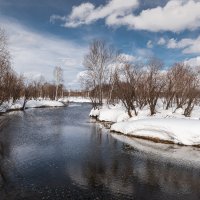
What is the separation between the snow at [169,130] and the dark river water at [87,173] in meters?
3.61

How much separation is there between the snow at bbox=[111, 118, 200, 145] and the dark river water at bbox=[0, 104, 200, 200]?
3606 mm

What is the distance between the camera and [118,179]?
13.3m

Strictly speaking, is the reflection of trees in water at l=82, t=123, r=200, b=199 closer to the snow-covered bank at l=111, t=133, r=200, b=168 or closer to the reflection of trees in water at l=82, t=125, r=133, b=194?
the reflection of trees in water at l=82, t=125, r=133, b=194

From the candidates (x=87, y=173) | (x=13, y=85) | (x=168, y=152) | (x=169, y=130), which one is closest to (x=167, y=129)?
(x=169, y=130)

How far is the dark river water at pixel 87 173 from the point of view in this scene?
1140 cm

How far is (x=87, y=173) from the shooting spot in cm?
1404

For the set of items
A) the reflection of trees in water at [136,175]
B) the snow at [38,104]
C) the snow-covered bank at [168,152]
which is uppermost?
the snow at [38,104]

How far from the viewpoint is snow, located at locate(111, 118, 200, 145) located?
21625mm

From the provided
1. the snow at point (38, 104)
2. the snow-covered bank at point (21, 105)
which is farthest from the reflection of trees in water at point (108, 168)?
the snow at point (38, 104)

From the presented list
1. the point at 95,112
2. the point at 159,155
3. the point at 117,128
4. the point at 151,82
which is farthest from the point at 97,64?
the point at 159,155

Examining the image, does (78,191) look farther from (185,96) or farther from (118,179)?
(185,96)

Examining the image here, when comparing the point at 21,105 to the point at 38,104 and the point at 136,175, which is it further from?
the point at 136,175

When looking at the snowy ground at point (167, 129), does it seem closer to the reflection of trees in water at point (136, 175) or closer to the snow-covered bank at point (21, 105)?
the reflection of trees in water at point (136, 175)

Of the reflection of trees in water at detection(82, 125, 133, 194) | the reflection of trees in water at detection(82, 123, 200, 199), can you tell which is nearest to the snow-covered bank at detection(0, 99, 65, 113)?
the reflection of trees in water at detection(82, 125, 133, 194)
